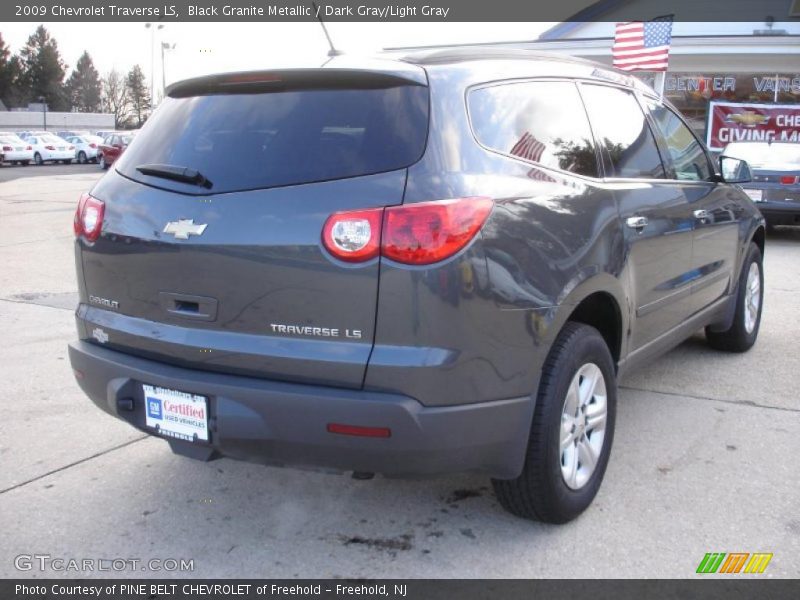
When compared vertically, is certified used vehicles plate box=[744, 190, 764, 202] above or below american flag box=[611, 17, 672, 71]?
below

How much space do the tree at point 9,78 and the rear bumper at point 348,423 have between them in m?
98.8

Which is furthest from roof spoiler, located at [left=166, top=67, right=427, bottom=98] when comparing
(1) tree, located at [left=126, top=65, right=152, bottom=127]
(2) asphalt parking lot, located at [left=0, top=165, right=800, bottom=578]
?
(1) tree, located at [left=126, top=65, right=152, bottom=127]

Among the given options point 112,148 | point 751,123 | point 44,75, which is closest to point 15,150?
point 112,148

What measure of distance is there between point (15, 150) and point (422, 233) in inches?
1697

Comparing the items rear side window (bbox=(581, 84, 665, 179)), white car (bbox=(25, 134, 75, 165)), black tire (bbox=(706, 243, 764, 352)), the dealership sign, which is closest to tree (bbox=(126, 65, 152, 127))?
white car (bbox=(25, 134, 75, 165))

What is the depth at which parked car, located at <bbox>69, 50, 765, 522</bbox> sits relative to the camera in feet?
8.89

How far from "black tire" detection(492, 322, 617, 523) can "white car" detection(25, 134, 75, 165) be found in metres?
43.9

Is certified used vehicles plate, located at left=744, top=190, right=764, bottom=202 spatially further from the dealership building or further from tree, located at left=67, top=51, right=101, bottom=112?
tree, located at left=67, top=51, right=101, bottom=112

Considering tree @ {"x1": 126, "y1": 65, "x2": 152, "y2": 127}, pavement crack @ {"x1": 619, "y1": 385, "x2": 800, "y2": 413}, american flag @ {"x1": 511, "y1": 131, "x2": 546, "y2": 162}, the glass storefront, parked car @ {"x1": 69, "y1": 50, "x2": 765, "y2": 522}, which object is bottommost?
pavement crack @ {"x1": 619, "y1": 385, "x2": 800, "y2": 413}

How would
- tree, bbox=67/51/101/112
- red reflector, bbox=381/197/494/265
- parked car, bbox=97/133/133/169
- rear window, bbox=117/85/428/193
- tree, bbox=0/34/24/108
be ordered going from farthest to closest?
tree, bbox=67/51/101/112 → tree, bbox=0/34/24/108 → parked car, bbox=97/133/133/169 → rear window, bbox=117/85/428/193 → red reflector, bbox=381/197/494/265

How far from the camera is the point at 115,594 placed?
2.94 m

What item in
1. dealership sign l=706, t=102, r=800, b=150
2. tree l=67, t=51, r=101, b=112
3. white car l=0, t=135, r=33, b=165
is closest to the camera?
dealership sign l=706, t=102, r=800, b=150

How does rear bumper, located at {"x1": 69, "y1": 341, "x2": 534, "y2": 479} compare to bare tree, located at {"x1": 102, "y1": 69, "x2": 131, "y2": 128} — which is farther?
bare tree, located at {"x1": 102, "y1": 69, "x2": 131, "y2": 128}

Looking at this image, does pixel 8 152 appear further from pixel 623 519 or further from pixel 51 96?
pixel 51 96
